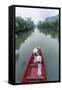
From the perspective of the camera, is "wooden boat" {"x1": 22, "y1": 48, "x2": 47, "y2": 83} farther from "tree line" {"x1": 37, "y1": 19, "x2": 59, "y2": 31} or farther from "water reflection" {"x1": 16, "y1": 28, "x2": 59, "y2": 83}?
"tree line" {"x1": 37, "y1": 19, "x2": 59, "y2": 31}

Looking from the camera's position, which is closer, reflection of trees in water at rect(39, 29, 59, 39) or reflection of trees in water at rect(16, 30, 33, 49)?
reflection of trees in water at rect(16, 30, 33, 49)

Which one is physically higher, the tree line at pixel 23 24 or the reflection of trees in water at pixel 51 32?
the tree line at pixel 23 24

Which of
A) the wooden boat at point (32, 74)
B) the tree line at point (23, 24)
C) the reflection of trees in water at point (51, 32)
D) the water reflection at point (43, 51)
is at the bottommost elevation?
the wooden boat at point (32, 74)

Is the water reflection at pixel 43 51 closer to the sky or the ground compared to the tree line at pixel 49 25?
closer to the ground

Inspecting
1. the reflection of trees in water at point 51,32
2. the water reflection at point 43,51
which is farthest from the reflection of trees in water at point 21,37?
the reflection of trees in water at point 51,32

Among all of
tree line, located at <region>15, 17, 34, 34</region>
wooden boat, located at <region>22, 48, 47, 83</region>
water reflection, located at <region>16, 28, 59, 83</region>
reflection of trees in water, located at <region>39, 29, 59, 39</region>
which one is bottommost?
wooden boat, located at <region>22, 48, 47, 83</region>

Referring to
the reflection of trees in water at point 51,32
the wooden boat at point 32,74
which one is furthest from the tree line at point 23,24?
the wooden boat at point 32,74

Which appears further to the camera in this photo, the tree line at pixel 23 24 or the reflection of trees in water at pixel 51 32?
the reflection of trees in water at pixel 51 32

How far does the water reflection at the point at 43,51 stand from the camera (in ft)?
9.11

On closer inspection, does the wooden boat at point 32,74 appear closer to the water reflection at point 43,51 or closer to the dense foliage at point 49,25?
the water reflection at point 43,51

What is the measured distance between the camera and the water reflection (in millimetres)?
2775

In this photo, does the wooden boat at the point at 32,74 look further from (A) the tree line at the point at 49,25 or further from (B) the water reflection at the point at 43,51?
(A) the tree line at the point at 49,25

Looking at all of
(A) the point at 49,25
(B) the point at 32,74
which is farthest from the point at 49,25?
(B) the point at 32,74

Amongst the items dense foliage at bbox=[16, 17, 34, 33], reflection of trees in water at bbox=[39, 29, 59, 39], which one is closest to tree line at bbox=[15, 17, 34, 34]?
dense foliage at bbox=[16, 17, 34, 33]
